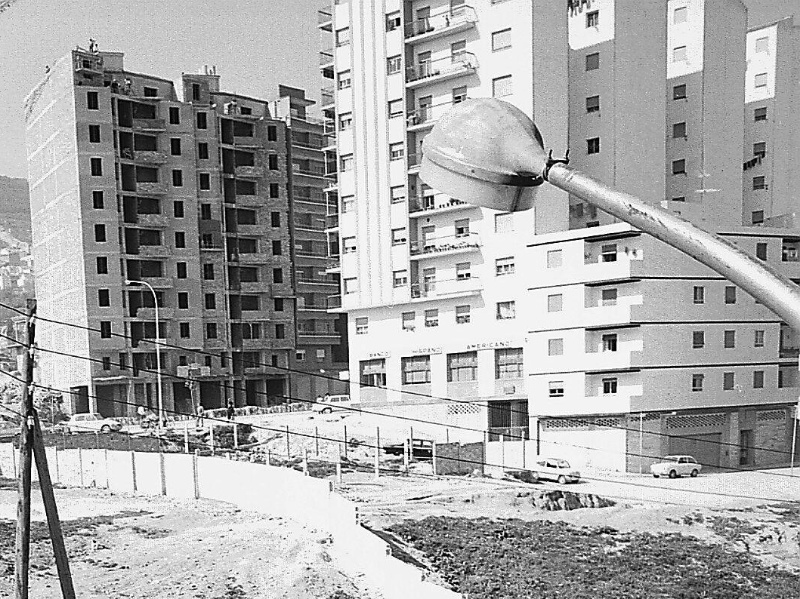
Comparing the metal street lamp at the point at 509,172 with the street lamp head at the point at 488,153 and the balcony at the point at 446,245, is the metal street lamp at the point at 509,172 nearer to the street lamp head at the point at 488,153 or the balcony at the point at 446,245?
the street lamp head at the point at 488,153

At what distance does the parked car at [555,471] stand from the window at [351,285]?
46.3 feet

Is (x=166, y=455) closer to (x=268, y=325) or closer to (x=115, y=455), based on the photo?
(x=115, y=455)

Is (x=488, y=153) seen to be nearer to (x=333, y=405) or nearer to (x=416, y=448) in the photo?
(x=416, y=448)

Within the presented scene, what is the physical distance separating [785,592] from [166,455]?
1815 cm

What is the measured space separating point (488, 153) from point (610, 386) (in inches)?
1229

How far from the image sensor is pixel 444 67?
130 ft

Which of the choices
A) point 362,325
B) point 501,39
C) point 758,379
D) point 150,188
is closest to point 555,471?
point 758,379

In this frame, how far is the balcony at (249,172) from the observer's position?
55469mm

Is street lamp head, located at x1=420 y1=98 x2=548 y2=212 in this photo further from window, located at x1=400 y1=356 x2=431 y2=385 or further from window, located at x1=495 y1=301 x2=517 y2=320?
window, located at x1=400 y1=356 x2=431 y2=385

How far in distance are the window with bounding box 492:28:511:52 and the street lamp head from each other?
36982 mm

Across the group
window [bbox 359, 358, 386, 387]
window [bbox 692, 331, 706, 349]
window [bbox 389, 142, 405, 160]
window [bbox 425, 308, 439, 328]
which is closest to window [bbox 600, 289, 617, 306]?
window [bbox 692, 331, 706, 349]

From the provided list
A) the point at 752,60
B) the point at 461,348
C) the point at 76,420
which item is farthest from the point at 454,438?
the point at 752,60

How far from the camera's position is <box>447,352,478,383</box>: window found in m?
37.3

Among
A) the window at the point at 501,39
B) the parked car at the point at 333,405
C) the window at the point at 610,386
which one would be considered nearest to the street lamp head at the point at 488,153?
the window at the point at 610,386
